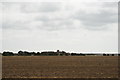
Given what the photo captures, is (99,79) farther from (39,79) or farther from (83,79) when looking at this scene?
(39,79)

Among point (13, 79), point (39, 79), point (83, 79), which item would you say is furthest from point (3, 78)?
point (83, 79)

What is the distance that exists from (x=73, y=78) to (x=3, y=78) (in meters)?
6.04

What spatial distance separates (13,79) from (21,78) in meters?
0.80

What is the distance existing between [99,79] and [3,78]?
324 inches

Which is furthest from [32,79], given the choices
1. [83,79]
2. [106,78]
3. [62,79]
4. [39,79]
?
[106,78]

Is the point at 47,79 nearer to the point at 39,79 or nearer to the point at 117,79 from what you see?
the point at 39,79

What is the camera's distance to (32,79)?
27.3 meters

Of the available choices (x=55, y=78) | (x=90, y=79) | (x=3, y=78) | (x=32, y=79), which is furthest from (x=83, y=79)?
(x=3, y=78)

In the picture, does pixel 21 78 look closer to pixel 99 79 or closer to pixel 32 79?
pixel 32 79

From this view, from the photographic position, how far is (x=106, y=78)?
28344mm

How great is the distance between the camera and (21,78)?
91.8ft

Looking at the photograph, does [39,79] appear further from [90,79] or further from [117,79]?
[117,79]

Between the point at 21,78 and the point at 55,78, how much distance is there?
2.91 metres

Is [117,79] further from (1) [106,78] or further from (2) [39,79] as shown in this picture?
(2) [39,79]
